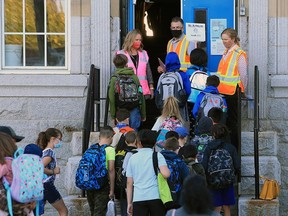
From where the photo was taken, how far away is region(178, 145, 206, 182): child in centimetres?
1085

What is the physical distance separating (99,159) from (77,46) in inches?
135

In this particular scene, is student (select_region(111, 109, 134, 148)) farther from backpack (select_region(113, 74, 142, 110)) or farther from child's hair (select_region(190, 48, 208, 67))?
child's hair (select_region(190, 48, 208, 67))

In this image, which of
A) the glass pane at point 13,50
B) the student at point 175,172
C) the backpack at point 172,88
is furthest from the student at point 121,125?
the glass pane at point 13,50

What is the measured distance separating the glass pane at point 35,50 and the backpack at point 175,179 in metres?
4.86

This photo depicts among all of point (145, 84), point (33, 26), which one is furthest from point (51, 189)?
point (33, 26)

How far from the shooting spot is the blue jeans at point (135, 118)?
13258mm

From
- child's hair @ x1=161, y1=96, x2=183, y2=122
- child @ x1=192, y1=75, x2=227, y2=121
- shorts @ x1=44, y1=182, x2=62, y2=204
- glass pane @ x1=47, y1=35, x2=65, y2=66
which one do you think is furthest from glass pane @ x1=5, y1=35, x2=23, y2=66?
shorts @ x1=44, y1=182, x2=62, y2=204

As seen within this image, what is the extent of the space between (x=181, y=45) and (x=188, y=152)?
3.53 metres

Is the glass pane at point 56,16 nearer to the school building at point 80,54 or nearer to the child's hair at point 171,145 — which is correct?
the school building at point 80,54

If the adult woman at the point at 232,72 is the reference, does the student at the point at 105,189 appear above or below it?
below

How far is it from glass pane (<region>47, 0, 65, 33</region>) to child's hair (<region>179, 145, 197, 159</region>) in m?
4.52

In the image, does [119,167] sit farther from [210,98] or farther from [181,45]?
[181,45]

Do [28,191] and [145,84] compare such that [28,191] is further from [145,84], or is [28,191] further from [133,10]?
[133,10]

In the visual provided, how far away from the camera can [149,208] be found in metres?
10.5
